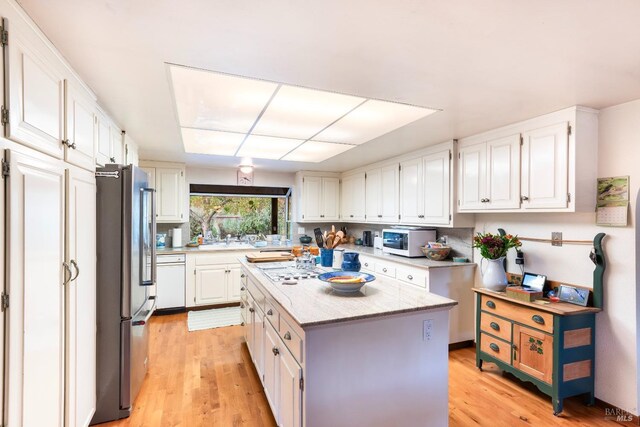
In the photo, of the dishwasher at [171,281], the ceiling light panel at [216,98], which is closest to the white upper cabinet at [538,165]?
the ceiling light panel at [216,98]

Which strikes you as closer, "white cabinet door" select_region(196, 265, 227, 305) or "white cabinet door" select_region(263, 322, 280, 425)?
"white cabinet door" select_region(263, 322, 280, 425)

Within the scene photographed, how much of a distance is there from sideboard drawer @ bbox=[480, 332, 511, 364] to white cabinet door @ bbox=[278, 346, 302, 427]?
203 centimetres

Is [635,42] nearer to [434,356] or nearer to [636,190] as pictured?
[636,190]

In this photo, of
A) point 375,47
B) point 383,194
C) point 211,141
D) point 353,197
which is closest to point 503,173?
point 383,194

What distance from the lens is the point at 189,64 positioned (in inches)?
66.9

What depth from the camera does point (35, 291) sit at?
1.34 metres

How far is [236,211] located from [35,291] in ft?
14.9

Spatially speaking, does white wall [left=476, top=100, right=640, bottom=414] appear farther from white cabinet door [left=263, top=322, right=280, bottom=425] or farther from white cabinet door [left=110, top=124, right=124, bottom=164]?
white cabinet door [left=110, top=124, right=124, bottom=164]

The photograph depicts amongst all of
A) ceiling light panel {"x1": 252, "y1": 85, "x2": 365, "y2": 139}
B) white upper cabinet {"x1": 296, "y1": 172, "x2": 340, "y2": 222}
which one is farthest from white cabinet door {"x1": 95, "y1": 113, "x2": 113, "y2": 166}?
white upper cabinet {"x1": 296, "y1": 172, "x2": 340, "y2": 222}

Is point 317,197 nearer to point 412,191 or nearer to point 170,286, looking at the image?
point 412,191

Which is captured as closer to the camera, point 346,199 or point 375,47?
point 375,47

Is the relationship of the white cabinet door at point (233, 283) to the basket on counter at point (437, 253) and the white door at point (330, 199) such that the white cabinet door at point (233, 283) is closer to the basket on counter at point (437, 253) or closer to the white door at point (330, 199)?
the white door at point (330, 199)

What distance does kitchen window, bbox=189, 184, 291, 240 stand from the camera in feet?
18.1

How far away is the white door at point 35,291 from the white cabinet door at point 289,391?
44.1 inches
